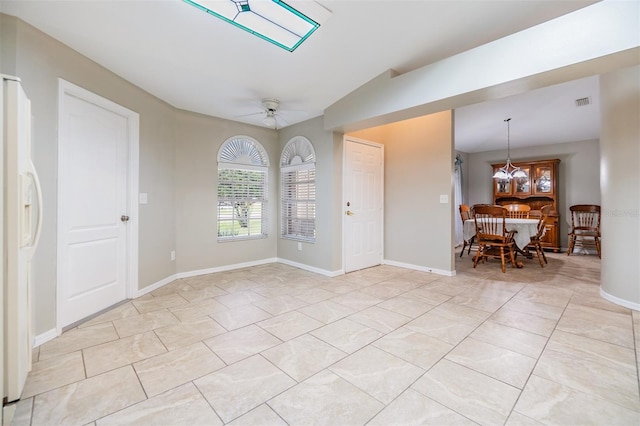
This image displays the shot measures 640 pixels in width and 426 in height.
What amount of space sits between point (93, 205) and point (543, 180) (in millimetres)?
8371

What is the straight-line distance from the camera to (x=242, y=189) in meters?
4.57

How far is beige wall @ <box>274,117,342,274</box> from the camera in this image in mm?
4043

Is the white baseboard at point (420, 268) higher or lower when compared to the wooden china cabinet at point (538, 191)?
lower

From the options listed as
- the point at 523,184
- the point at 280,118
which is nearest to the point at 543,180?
the point at 523,184

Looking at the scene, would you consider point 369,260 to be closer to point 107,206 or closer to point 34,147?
point 107,206

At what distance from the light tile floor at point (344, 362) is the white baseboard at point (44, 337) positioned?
78mm

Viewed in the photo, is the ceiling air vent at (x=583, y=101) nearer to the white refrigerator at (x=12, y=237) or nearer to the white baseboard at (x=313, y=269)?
the white baseboard at (x=313, y=269)

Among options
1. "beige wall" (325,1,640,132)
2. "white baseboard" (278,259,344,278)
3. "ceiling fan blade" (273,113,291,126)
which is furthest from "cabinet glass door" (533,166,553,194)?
"ceiling fan blade" (273,113,291,126)

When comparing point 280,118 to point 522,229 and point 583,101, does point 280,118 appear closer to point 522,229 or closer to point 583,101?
point 522,229

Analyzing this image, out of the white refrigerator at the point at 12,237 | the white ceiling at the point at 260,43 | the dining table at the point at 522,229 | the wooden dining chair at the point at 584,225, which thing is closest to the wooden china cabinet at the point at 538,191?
the wooden dining chair at the point at 584,225

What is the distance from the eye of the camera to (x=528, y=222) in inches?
178

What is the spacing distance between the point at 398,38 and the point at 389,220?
288 centimetres

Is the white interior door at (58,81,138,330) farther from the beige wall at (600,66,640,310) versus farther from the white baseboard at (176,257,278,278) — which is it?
the beige wall at (600,66,640,310)

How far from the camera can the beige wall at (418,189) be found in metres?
4.09
